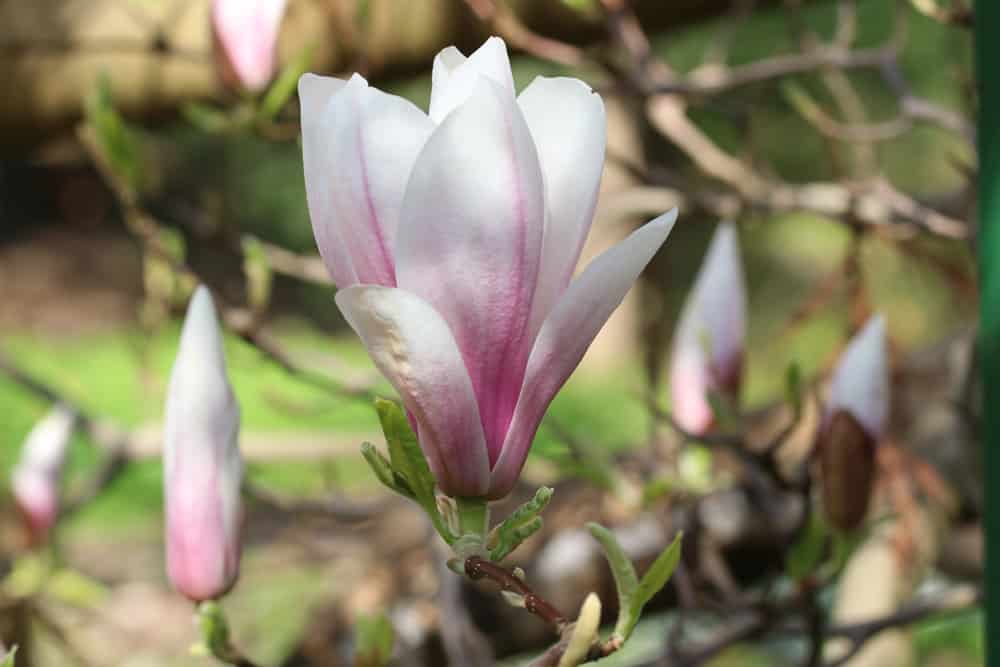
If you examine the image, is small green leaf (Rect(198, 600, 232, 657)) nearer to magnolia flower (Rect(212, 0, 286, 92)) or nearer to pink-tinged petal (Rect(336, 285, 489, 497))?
pink-tinged petal (Rect(336, 285, 489, 497))

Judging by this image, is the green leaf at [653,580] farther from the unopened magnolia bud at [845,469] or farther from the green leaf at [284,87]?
the green leaf at [284,87]

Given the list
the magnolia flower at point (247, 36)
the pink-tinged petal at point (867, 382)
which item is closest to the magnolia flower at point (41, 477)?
the magnolia flower at point (247, 36)

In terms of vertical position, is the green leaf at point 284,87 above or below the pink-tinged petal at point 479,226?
below

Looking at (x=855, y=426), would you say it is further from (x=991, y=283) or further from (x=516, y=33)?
(x=516, y=33)

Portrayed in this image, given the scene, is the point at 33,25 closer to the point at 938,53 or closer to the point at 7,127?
the point at 7,127

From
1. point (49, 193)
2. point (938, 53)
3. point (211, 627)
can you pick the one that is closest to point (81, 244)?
point (49, 193)
